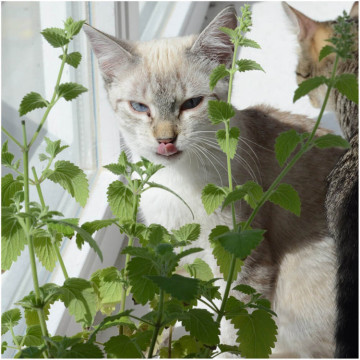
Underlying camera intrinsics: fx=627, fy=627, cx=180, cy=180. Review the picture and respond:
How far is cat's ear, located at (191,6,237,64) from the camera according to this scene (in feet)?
3.87

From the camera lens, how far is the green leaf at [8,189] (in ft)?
2.84

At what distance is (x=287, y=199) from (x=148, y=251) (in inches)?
7.6

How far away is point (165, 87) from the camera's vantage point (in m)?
1.23

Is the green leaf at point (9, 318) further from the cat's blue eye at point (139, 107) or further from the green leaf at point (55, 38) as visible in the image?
the cat's blue eye at point (139, 107)

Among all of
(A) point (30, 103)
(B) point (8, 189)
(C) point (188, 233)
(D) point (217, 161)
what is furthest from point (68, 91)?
(D) point (217, 161)

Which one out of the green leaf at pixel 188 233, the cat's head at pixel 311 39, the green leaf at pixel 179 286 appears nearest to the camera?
the green leaf at pixel 179 286

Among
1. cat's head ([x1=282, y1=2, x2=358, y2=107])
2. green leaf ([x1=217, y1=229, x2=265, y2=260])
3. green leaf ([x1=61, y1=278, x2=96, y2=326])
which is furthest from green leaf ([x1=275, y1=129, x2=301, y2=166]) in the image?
cat's head ([x1=282, y1=2, x2=358, y2=107])

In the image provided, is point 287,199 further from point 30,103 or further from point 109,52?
point 109,52

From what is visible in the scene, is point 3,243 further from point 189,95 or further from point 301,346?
point 301,346

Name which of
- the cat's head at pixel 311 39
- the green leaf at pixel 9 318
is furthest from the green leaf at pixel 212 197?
→ the cat's head at pixel 311 39

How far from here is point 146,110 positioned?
49.8 inches

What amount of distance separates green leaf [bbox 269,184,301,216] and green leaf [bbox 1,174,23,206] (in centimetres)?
35

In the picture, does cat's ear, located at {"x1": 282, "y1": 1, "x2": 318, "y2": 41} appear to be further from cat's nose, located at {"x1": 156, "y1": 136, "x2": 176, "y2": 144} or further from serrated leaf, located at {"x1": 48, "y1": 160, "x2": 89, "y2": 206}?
serrated leaf, located at {"x1": 48, "y1": 160, "x2": 89, "y2": 206}

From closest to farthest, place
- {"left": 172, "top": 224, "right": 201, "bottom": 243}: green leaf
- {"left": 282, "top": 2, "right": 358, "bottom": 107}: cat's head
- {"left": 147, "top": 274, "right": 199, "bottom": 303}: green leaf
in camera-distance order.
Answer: {"left": 147, "top": 274, "right": 199, "bottom": 303}: green leaf, {"left": 172, "top": 224, "right": 201, "bottom": 243}: green leaf, {"left": 282, "top": 2, "right": 358, "bottom": 107}: cat's head
